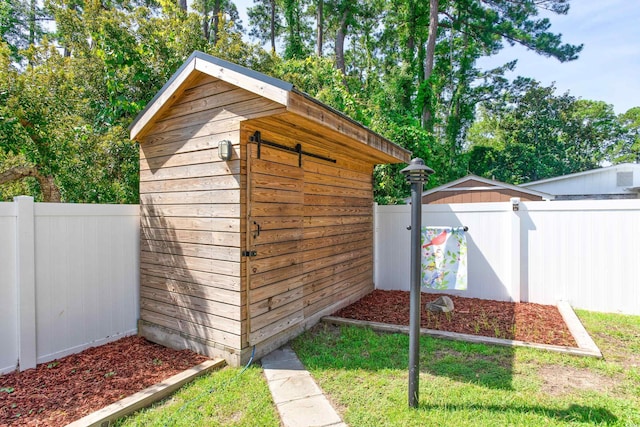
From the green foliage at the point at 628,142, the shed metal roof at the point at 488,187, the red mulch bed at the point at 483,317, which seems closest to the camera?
the red mulch bed at the point at 483,317

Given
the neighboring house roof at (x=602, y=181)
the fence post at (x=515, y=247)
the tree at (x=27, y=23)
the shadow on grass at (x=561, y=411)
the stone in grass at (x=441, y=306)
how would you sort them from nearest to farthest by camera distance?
the shadow on grass at (x=561, y=411)
the stone in grass at (x=441, y=306)
the fence post at (x=515, y=247)
the tree at (x=27, y=23)
the neighboring house roof at (x=602, y=181)

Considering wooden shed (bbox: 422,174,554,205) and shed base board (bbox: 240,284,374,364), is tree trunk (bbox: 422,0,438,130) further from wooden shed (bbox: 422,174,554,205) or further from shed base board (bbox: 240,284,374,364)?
shed base board (bbox: 240,284,374,364)

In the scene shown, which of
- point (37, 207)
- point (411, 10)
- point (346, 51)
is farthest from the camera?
point (346, 51)

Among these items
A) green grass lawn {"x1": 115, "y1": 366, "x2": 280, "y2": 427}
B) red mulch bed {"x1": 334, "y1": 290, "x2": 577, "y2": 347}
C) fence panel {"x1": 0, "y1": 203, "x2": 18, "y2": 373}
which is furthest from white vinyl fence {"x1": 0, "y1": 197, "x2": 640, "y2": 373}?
green grass lawn {"x1": 115, "y1": 366, "x2": 280, "y2": 427}

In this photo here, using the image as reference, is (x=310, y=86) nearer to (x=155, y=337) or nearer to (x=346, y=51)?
(x=155, y=337)

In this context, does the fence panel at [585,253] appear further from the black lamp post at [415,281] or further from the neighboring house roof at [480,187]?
the neighboring house roof at [480,187]

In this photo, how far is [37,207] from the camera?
317 centimetres

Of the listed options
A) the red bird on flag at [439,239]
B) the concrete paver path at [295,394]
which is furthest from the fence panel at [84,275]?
the red bird on flag at [439,239]

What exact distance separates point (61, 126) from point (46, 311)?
306cm

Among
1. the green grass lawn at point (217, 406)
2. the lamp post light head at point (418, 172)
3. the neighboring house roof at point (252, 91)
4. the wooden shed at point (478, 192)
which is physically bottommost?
the green grass lawn at point (217, 406)

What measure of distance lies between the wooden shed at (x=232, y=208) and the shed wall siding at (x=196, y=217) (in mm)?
12

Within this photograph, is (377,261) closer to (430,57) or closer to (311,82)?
(311,82)

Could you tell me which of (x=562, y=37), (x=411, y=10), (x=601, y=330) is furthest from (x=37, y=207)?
(x=562, y=37)

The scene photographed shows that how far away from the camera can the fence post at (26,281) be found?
9.86ft
